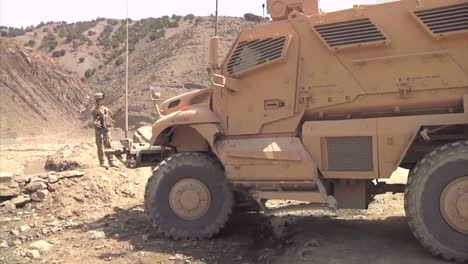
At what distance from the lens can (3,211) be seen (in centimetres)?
1051

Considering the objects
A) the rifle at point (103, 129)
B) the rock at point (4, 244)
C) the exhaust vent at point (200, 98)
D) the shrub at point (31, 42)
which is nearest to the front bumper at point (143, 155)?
the exhaust vent at point (200, 98)

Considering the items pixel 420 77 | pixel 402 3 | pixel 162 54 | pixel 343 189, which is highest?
pixel 162 54

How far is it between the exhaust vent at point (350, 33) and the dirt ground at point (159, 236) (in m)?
2.42

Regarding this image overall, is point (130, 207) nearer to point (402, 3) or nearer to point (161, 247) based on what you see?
point (161, 247)

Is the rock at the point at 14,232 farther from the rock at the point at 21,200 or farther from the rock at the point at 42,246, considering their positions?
the rock at the point at 21,200

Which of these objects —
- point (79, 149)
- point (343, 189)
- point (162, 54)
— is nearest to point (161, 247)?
point (343, 189)

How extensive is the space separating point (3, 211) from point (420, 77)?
7.25 metres

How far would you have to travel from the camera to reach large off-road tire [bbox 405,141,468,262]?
6.54 metres

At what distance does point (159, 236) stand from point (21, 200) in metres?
3.46

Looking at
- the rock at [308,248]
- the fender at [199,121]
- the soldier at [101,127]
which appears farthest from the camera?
the soldier at [101,127]

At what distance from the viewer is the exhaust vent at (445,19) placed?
6.77 metres

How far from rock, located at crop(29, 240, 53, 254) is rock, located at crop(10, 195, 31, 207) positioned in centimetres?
240

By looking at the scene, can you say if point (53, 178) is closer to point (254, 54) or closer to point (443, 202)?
point (254, 54)

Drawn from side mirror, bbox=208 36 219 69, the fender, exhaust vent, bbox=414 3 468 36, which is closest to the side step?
the fender
